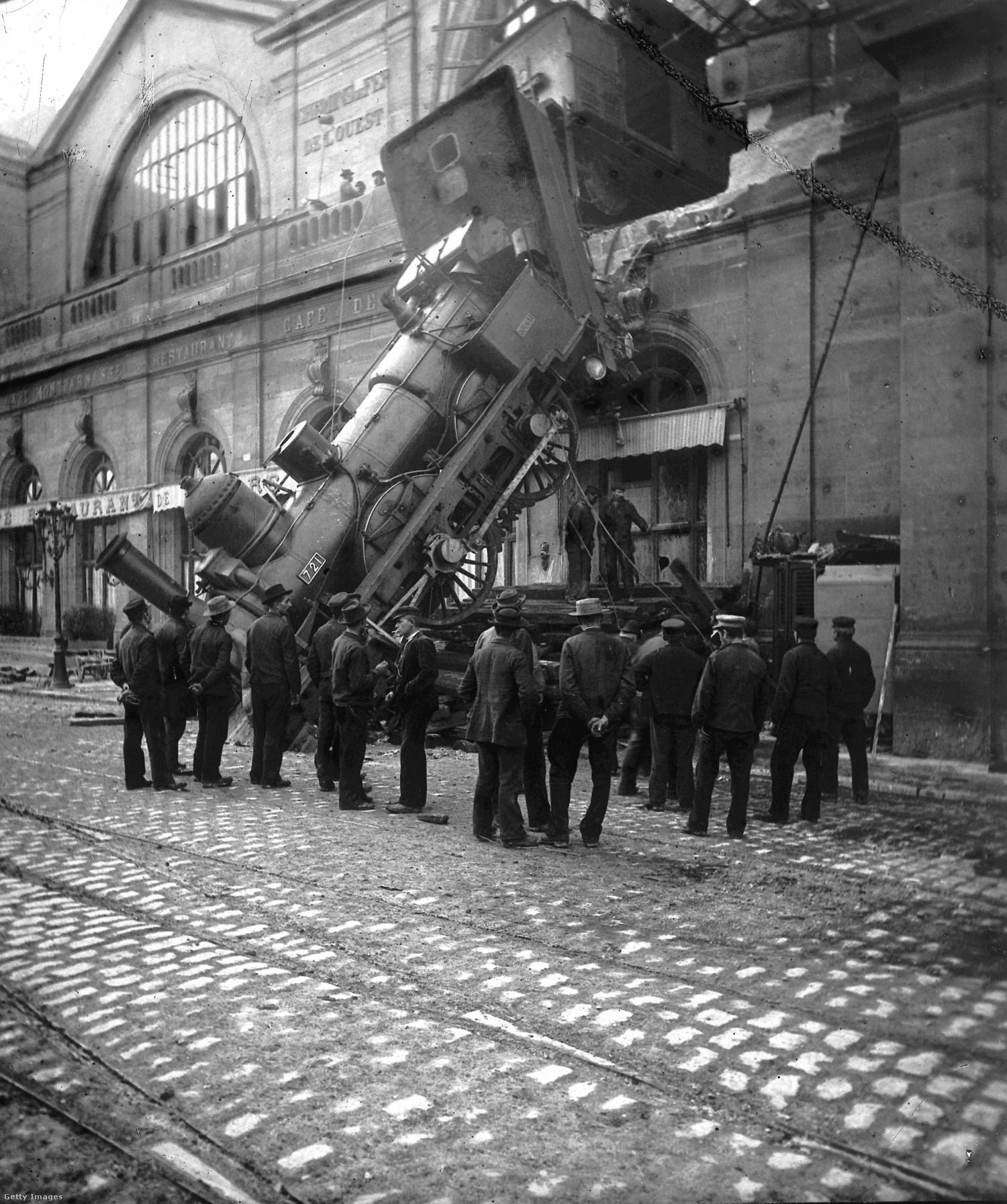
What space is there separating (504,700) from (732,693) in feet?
6.05

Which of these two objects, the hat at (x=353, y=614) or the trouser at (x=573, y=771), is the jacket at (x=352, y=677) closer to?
the hat at (x=353, y=614)

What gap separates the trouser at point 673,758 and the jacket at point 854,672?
1527 millimetres

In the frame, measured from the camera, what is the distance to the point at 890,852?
7.50m

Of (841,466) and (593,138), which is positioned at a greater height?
(593,138)

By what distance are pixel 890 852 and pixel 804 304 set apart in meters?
9.82

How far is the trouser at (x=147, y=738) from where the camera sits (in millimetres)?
10055

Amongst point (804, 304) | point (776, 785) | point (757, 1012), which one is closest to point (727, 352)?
point (804, 304)

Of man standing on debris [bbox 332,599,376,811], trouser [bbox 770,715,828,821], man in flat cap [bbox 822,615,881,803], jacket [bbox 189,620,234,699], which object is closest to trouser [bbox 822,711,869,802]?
man in flat cap [bbox 822,615,881,803]

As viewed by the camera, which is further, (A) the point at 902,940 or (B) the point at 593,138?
(B) the point at 593,138

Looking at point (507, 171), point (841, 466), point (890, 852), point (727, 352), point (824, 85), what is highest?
point (824, 85)

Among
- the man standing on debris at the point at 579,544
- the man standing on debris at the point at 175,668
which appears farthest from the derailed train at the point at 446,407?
the man standing on debris at the point at 175,668

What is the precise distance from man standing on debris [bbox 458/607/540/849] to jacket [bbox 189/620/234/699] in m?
3.67

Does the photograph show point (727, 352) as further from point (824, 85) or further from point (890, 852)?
point (890, 852)

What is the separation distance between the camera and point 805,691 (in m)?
8.64
